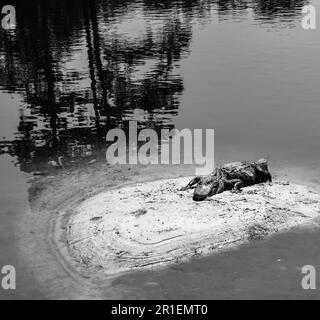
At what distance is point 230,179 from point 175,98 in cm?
1543

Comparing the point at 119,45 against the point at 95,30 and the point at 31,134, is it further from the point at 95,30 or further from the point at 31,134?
the point at 31,134

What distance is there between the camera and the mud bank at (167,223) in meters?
15.7

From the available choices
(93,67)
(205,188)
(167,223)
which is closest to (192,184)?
(205,188)

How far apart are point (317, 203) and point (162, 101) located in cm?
1710

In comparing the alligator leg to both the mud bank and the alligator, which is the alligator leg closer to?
the alligator

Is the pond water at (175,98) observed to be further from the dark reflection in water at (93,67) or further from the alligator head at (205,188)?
the alligator head at (205,188)

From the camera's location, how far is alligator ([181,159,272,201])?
1866cm

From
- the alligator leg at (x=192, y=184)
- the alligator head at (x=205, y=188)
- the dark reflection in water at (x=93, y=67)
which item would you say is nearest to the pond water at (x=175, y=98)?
the dark reflection in water at (x=93, y=67)

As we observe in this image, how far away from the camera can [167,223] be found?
54.8 feet

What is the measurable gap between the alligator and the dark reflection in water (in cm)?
714

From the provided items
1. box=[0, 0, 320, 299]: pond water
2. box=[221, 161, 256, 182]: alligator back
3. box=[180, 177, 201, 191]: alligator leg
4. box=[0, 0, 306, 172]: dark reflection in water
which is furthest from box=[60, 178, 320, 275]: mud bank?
box=[0, 0, 306, 172]: dark reflection in water

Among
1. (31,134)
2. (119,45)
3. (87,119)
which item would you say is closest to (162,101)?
(87,119)

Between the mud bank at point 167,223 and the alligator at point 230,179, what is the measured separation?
37cm

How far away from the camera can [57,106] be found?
109 feet
